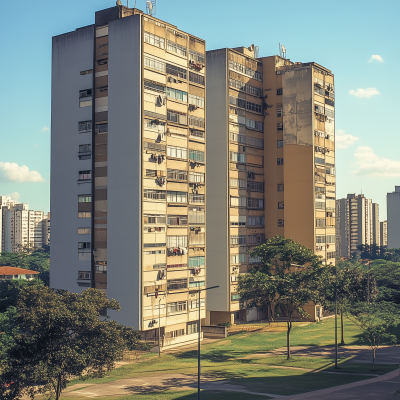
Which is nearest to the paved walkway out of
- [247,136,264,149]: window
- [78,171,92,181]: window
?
[78,171,92,181]: window

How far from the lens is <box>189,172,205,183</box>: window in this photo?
83550 mm

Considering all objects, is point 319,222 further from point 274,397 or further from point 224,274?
point 274,397

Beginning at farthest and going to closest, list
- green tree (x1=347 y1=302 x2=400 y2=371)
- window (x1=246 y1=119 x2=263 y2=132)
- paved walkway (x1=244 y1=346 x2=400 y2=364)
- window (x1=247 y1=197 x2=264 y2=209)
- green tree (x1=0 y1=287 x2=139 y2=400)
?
1. window (x1=246 y1=119 x2=263 y2=132)
2. window (x1=247 y1=197 x2=264 y2=209)
3. paved walkway (x1=244 y1=346 x2=400 y2=364)
4. green tree (x1=347 y1=302 x2=400 y2=371)
5. green tree (x1=0 y1=287 x2=139 y2=400)

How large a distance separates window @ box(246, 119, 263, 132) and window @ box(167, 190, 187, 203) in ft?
80.7

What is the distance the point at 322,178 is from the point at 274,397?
58.8 metres

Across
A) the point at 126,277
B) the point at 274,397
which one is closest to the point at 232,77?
the point at 126,277

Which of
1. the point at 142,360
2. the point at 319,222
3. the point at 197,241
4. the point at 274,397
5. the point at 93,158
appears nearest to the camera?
the point at 274,397

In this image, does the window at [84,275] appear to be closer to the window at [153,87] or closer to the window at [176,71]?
the window at [153,87]

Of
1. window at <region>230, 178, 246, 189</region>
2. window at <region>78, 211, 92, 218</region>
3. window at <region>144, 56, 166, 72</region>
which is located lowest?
window at <region>78, 211, 92, 218</region>

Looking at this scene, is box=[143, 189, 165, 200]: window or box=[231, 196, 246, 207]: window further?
box=[231, 196, 246, 207]: window

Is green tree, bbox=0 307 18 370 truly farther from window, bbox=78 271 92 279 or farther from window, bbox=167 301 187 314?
window, bbox=167 301 187 314

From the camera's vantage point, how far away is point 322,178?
10488cm

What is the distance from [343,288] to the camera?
83750mm

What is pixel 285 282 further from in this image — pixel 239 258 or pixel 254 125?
pixel 254 125
